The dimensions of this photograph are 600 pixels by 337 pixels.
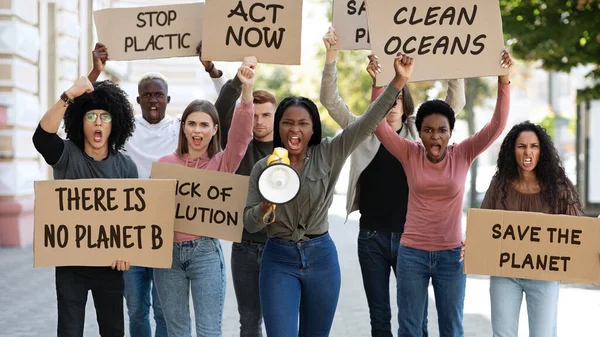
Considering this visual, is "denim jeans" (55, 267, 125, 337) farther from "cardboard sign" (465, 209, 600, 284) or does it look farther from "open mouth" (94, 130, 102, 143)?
"cardboard sign" (465, 209, 600, 284)

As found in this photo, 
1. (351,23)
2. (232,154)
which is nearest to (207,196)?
(232,154)

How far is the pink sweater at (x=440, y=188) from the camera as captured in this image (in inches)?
209

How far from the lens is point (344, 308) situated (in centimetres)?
924

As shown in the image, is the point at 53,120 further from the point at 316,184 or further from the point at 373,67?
the point at 373,67

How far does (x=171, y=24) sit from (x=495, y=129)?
238 centimetres

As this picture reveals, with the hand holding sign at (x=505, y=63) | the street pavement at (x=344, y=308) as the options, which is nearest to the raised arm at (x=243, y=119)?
the hand holding sign at (x=505, y=63)

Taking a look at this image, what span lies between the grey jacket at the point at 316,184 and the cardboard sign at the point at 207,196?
0.44 m

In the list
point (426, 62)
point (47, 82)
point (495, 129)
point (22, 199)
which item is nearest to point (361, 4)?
point (426, 62)

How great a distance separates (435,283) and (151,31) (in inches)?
104

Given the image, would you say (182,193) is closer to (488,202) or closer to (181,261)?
(181,261)

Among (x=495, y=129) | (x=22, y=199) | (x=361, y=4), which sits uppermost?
(x=361, y=4)

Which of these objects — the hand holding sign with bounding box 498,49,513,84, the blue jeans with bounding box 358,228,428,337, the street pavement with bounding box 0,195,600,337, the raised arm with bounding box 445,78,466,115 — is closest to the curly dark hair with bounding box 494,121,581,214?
the hand holding sign with bounding box 498,49,513,84

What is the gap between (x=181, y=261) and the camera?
17.0ft

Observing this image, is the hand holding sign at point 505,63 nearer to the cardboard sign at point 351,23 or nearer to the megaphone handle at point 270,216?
the cardboard sign at point 351,23
